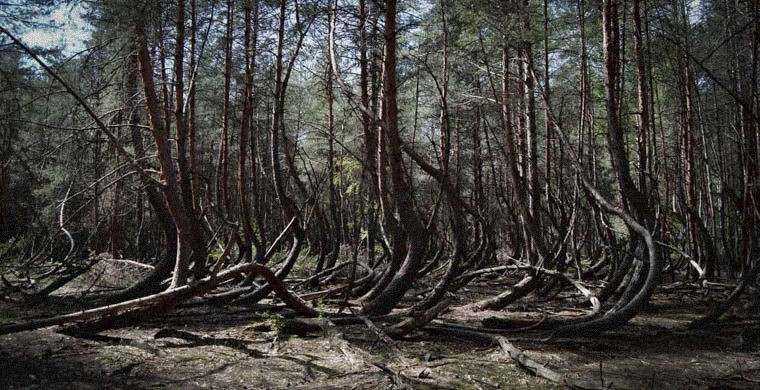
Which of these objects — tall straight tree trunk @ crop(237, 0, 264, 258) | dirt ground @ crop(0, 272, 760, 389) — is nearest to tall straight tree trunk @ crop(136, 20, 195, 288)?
dirt ground @ crop(0, 272, 760, 389)

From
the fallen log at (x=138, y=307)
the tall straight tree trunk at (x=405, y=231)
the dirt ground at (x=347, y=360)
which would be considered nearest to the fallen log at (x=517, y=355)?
the dirt ground at (x=347, y=360)

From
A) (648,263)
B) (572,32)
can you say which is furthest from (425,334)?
(572,32)

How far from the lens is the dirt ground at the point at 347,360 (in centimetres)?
274

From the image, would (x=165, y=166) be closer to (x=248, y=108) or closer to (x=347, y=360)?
(x=347, y=360)

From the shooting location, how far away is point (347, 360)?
3.27 meters

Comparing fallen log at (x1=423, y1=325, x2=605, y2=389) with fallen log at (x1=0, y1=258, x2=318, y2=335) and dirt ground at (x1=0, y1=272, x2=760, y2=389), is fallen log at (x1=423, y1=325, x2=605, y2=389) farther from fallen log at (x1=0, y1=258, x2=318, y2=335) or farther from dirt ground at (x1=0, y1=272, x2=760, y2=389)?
fallen log at (x1=0, y1=258, x2=318, y2=335)

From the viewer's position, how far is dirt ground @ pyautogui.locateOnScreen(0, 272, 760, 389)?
2.74m

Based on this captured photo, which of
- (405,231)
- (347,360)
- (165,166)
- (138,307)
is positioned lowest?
(347,360)

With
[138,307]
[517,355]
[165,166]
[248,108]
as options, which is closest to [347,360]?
[517,355]

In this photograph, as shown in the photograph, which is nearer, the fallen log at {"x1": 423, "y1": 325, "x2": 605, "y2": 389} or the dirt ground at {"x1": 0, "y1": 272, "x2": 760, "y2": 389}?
the fallen log at {"x1": 423, "y1": 325, "x2": 605, "y2": 389}

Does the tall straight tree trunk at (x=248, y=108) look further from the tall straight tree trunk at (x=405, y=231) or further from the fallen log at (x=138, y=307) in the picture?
the fallen log at (x=138, y=307)

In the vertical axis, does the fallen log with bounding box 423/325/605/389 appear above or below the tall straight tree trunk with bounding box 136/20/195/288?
below

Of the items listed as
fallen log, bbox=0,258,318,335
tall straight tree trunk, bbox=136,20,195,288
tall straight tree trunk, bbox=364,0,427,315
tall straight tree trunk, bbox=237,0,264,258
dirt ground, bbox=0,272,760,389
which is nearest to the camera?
dirt ground, bbox=0,272,760,389

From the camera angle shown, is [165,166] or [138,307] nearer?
[138,307]
